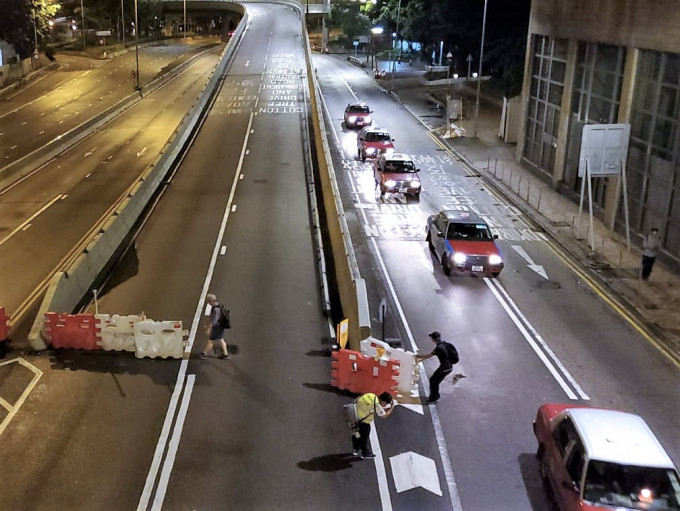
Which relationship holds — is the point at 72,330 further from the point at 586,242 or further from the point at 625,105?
the point at 625,105

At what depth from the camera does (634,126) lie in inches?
1054

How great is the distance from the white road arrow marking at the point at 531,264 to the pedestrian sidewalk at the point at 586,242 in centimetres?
144

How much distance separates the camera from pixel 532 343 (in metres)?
18.2

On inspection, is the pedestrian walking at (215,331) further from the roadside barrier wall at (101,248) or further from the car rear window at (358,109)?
the car rear window at (358,109)

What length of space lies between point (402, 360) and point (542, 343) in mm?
4828

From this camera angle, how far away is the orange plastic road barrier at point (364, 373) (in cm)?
1494

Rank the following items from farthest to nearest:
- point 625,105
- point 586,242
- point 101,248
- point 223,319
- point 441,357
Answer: point 625,105, point 586,242, point 101,248, point 223,319, point 441,357

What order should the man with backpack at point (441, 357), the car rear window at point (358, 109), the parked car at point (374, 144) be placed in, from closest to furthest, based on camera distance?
the man with backpack at point (441, 357) < the parked car at point (374, 144) < the car rear window at point (358, 109)

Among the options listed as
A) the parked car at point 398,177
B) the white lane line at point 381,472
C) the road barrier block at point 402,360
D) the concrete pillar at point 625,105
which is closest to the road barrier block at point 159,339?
the road barrier block at point 402,360

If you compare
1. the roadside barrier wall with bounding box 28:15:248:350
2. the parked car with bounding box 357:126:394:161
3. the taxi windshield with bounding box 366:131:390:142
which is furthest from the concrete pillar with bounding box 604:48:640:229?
the roadside barrier wall with bounding box 28:15:248:350

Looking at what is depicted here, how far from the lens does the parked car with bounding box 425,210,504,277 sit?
72.7 feet

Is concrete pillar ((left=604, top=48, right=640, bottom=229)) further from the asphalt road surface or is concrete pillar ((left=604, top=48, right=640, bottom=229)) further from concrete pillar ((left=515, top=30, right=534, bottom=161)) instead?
concrete pillar ((left=515, top=30, right=534, bottom=161))

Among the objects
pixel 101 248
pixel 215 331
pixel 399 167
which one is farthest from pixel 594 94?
pixel 215 331

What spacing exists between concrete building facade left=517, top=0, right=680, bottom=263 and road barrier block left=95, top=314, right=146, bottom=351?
1711cm
